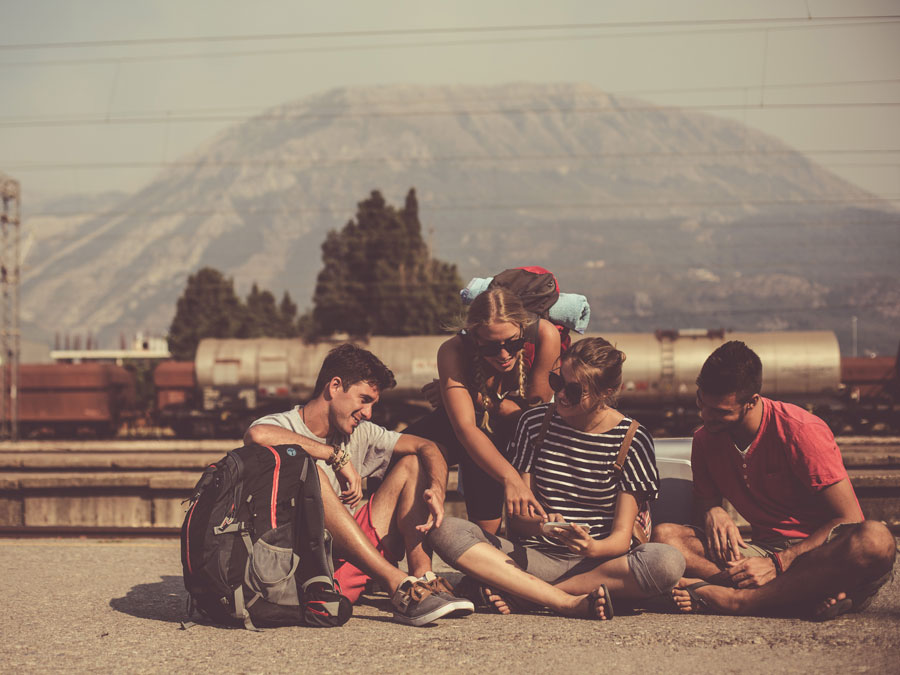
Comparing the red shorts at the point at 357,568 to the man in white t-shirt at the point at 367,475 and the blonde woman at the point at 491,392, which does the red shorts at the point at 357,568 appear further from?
the blonde woman at the point at 491,392

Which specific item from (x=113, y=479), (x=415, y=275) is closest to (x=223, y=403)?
(x=113, y=479)

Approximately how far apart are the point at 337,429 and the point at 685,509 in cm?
205

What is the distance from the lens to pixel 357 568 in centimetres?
526

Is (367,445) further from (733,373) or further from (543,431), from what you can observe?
(733,373)

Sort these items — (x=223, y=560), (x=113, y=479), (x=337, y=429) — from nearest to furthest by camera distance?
(x=223, y=560)
(x=337, y=429)
(x=113, y=479)

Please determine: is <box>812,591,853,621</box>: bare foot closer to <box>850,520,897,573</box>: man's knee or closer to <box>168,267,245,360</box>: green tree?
<box>850,520,897,573</box>: man's knee

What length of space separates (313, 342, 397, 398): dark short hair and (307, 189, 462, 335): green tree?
53.8 m

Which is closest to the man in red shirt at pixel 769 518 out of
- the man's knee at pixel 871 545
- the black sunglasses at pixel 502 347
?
the man's knee at pixel 871 545

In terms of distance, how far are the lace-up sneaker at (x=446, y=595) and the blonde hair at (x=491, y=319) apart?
970 millimetres

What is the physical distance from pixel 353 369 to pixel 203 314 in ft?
316

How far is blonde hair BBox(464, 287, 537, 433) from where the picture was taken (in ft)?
17.3

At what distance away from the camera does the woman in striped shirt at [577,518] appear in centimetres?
488

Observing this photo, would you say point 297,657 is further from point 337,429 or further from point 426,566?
point 337,429

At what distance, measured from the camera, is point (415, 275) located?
65.4 meters
